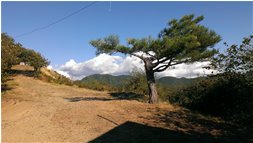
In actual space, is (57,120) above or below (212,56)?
below

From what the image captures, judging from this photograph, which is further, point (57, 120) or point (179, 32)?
point (179, 32)

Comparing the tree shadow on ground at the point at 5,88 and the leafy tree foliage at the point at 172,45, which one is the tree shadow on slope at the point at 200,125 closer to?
the leafy tree foliage at the point at 172,45

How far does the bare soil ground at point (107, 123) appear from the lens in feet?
30.4

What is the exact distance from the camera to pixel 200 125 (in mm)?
11227

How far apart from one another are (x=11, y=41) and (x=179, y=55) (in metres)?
11.6

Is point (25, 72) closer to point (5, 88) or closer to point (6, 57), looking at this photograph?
point (5, 88)

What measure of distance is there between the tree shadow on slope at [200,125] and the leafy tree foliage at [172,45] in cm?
184

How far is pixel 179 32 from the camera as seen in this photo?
13.7 metres

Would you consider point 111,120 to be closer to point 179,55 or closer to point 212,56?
point 179,55

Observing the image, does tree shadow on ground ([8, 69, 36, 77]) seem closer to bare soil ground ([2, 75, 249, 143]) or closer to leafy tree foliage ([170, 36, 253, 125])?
bare soil ground ([2, 75, 249, 143])

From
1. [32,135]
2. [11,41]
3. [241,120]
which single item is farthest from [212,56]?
[11,41]

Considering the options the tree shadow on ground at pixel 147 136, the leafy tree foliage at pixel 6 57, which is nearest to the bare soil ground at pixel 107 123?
the tree shadow on ground at pixel 147 136

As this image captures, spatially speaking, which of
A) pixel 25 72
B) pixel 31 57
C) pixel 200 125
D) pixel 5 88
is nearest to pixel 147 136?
pixel 200 125

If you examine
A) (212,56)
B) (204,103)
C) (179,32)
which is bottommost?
(204,103)
